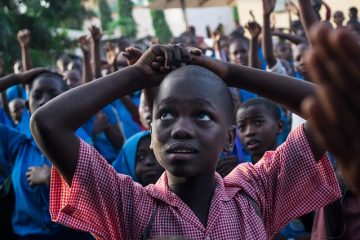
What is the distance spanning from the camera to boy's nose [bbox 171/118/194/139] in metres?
1.67

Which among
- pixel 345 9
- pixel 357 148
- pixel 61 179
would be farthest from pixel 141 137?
pixel 345 9

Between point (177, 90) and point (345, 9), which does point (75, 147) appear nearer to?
point (177, 90)

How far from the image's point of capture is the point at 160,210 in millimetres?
1782

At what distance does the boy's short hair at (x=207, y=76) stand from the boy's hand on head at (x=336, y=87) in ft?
3.14

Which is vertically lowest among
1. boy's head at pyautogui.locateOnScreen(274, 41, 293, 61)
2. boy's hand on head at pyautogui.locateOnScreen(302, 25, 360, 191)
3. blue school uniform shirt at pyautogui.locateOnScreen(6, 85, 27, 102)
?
boy's head at pyautogui.locateOnScreen(274, 41, 293, 61)

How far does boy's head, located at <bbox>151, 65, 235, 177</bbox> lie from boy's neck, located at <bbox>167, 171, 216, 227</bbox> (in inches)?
2.1

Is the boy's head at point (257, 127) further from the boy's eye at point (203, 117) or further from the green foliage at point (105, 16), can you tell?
the green foliage at point (105, 16)

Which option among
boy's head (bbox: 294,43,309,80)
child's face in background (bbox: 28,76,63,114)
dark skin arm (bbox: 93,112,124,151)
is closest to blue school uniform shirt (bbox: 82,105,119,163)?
dark skin arm (bbox: 93,112,124,151)

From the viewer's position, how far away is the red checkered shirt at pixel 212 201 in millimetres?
1732

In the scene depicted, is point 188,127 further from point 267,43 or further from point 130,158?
point 267,43

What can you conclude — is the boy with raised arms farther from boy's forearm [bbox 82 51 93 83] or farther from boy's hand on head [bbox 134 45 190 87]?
boy's forearm [bbox 82 51 93 83]

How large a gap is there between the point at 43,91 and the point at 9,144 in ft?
1.88

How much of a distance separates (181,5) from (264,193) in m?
8.74

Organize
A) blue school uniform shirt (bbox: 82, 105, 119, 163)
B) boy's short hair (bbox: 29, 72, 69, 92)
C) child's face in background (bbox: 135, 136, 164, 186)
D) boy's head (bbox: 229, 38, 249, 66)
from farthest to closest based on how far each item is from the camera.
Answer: boy's head (bbox: 229, 38, 249, 66)
blue school uniform shirt (bbox: 82, 105, 119, 163)
boy's short hair (bbox: 29, 72, 69, 92)
child's face in background (bbox: 135, 136, 164, 186)
